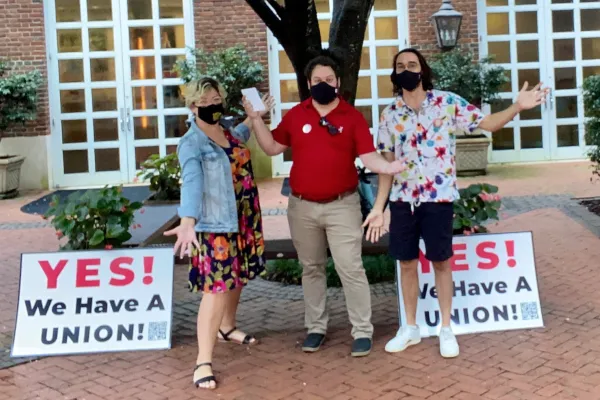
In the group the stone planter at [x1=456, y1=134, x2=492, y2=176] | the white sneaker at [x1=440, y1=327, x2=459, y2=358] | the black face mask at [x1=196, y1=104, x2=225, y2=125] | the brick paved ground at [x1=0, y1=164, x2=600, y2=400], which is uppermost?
the black face mask at [x1=196, y1=104, x2=225, y2=125]

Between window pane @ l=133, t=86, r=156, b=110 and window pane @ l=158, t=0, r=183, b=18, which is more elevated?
window pane @ l=158, t=0, r=183, b=18

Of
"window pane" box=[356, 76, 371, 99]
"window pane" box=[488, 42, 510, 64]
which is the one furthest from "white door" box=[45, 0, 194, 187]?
"window pane" box=[488, 42, 510, 64]

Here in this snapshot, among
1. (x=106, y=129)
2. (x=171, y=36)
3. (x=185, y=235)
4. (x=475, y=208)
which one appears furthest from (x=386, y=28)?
(x=185, y=235)

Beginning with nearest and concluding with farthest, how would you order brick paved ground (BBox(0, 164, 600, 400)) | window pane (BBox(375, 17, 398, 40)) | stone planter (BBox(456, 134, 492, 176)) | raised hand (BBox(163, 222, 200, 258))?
raised hand (BBox(163, 222, 200, 258)) → brick paved ground (BBox(0, 164, 600, 400)) → stone planter (BBox(456, 134, 492, 176)) → window pane (BBox(375, 17, 398, 40))

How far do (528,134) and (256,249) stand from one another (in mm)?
11251

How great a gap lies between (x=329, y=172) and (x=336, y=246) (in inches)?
18.4

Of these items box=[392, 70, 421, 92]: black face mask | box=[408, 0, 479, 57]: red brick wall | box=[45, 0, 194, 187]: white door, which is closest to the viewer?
box=[392, 70, 421, 92]: black face mask

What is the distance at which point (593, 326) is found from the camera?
18.5 ft

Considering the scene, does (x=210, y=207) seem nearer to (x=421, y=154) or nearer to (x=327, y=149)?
(x=327, y=149)

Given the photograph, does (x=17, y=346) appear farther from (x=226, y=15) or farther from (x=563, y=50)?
(x=563, y=50)

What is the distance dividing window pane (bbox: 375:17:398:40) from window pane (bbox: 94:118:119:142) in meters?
5.03

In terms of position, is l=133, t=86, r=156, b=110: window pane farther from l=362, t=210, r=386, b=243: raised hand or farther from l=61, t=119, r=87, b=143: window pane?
l=362, t=210, r=386, b=243: raised hand

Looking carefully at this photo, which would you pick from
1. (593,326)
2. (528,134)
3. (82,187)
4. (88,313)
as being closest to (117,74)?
(82,187)

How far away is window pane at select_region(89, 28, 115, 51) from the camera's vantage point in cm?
1477
